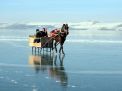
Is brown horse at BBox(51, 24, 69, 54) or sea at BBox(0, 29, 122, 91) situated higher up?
brown horse at BBox(51, 24, 69, 54)

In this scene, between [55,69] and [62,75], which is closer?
[62,75]

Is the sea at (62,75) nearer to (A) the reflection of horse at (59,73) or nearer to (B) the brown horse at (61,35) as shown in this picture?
(A) the reflection of horse at (59,73)

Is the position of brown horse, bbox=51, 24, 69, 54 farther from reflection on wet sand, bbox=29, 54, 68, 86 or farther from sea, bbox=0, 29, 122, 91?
reflection on wet sand, bbox=29, 54, 68, 86

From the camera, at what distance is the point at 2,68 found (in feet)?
47.9

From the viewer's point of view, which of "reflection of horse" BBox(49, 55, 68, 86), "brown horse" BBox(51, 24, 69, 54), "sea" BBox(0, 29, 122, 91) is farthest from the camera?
"brown horse" BBox(51, 24, 69, 54)

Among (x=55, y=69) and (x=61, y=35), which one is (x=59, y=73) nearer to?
(x=55, y=69)

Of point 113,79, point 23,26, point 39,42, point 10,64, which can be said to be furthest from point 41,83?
point 23,26

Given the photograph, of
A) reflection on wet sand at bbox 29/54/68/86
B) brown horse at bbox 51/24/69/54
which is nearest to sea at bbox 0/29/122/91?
reflection on wet sand at bbox 29/54/68/86

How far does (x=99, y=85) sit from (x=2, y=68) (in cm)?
473

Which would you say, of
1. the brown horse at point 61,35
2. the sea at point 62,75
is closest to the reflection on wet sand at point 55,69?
the sea at point 62,75

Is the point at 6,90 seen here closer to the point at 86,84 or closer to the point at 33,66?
the point at 86,84

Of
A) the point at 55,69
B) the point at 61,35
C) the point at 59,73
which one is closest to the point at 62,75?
the point at 59,73

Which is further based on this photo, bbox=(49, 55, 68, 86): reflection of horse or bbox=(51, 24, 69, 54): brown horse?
bbox=(51, 24, 69, 54): brown horse

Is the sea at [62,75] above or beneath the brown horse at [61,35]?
beneath
